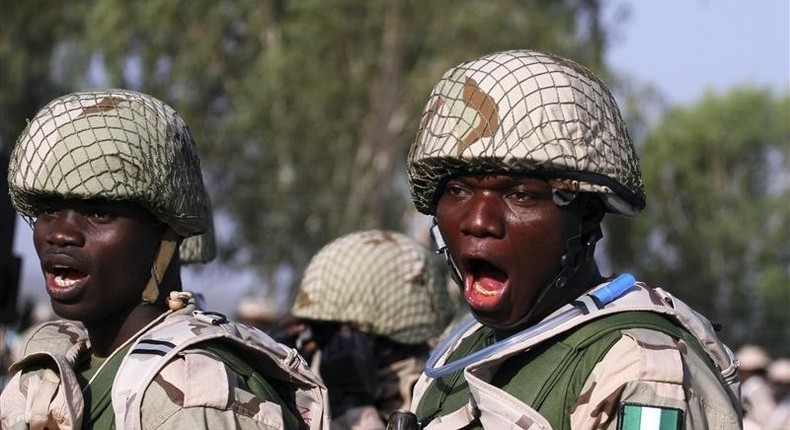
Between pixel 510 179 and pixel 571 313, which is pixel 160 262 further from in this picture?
pixel 571 313

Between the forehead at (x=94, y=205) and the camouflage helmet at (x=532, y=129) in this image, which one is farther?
the forehead at (x=94, y=205)

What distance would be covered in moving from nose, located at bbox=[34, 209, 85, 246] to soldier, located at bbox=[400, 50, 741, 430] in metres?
0.96

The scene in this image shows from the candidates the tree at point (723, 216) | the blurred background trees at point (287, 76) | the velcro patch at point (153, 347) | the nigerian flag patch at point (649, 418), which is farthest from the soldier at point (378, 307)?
the tree at point (723, 216)

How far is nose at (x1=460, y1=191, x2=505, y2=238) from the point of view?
3.85m

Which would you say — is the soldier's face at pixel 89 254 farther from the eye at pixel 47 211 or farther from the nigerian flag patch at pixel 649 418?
the nigerian flag patch at pixel 649 418

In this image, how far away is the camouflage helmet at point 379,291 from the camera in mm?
7367

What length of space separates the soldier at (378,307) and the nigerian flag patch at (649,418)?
3.56 meters

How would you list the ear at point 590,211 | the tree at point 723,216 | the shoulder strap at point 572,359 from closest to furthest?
the shoulder strap at point 572,359, the ear at point 590,211, the tree at point 723,216

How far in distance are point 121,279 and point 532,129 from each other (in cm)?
123

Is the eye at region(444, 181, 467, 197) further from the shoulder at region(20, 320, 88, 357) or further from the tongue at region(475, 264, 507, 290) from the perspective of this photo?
the shoulder at region(20, 320, 88, 357)

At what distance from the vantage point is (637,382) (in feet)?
11.6

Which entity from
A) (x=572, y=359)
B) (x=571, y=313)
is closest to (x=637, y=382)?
(x=572, y=359)

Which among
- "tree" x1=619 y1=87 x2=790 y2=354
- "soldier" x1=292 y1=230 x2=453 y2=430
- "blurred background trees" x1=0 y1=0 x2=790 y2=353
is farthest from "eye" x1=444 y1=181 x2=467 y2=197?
"tree" x1=619 y1=87 x2=790 y2=354

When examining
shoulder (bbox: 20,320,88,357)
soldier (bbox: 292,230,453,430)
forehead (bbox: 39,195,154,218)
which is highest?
forehead (bbox: 39,195,154,218)
